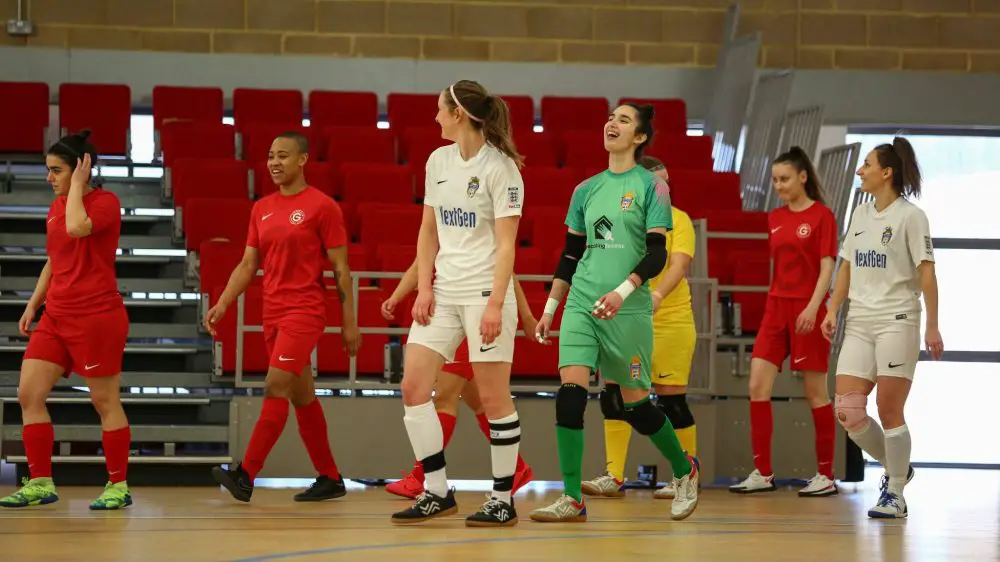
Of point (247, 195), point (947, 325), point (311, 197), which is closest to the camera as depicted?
point (311, 197)

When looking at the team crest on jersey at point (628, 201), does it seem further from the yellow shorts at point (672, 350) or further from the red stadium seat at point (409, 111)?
the red stadium seat at point (409, 111)

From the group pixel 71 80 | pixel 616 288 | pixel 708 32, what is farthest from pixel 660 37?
pixel 616 288

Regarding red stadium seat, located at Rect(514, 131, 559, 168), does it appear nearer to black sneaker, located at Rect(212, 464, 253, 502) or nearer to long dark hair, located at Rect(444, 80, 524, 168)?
black sneaker, located at Rect(212, 464, 253, 502)

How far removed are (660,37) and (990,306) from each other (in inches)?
146

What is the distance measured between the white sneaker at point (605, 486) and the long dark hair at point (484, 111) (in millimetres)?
2228

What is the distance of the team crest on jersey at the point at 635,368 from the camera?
17.7 feet

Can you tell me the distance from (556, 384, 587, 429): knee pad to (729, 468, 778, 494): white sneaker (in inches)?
93.2

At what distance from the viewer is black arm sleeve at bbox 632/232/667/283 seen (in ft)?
17.4

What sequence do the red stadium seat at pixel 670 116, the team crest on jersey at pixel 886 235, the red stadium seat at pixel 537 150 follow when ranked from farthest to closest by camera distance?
the red stadium seat at pixel 670 116
the red stadium seat at pixel 537 150
the team crest on jersey at pixel 886 235

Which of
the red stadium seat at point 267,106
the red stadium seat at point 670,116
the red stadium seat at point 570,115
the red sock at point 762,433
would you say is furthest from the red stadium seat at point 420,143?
the red sock at point 762,433

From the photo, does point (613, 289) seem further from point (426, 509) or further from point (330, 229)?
point (330, 229)

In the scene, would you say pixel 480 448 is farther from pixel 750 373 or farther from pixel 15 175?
pixel 15 175

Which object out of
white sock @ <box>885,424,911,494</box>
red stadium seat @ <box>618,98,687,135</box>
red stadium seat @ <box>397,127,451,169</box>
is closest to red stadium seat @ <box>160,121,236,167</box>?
red stadium seat @ <box>397,127,451,169</box>

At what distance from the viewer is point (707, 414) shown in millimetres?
7840
